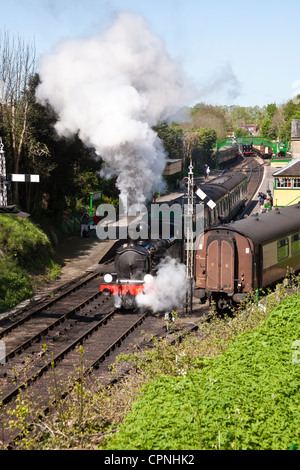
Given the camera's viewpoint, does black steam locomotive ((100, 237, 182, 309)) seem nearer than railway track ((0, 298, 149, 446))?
No

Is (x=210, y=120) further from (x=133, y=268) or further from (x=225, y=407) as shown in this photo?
(x=225, y=407)

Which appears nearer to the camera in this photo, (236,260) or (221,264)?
(236,260)

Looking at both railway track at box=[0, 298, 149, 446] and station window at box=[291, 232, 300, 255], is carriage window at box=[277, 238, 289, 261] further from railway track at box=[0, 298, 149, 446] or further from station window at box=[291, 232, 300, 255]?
railway track at box=[0, 298, 149, 446]

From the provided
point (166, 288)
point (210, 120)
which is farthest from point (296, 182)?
point (210, 120)

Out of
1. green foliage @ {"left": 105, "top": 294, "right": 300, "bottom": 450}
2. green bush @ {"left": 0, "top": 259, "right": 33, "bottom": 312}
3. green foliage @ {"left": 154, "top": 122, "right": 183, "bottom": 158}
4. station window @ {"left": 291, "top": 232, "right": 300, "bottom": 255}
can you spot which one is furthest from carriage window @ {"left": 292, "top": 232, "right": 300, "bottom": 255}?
green foliage @ {"left": 154, "top": 122, "right": 183, "bottom": 158}

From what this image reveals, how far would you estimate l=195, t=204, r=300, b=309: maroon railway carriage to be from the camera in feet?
49.1

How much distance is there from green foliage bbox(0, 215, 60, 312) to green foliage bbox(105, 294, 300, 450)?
10.5 metres

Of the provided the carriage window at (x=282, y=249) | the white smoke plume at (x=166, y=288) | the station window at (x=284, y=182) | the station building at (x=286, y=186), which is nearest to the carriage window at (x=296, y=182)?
the station building at (x=286, y=186)

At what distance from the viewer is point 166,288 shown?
52.5ft

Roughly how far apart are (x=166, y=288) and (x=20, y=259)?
269 inches

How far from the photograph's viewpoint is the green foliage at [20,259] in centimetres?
1800
